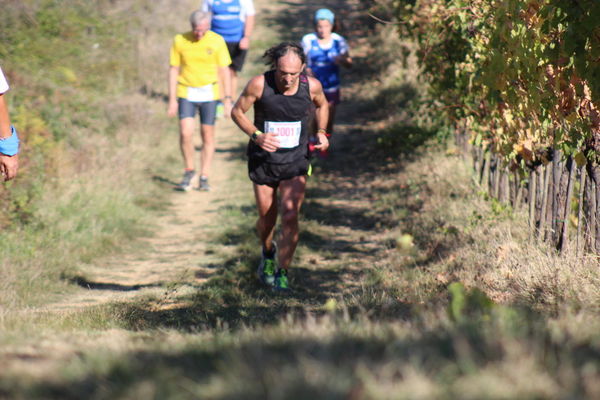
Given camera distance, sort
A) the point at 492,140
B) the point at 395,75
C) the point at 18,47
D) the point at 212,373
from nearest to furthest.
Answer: the point at 212,373 < the point at 492,140 < the point at 18,47 < the point at 395,75

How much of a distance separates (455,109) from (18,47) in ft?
20.5

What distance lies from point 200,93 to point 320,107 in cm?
327

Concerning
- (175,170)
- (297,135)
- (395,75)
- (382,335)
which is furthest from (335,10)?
(382,335)

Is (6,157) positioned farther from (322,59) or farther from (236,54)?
(236,54)

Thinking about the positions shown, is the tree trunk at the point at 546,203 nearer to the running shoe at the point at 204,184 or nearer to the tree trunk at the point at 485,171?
the tree trunk at the point at 485,171

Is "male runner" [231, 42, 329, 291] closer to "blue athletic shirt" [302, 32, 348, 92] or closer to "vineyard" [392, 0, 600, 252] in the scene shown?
"vineyard" [392, 0, 600, 252]

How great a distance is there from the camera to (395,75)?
14.0 metres

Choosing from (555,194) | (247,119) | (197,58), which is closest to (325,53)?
(197,58)

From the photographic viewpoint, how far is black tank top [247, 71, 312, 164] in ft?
18.9

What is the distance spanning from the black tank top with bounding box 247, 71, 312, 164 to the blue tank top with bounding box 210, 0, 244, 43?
569cm

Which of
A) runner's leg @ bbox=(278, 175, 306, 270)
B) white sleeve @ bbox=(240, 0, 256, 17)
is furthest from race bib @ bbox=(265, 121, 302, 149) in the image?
white sleeve @ bbox=(240, 0, 256, 17)

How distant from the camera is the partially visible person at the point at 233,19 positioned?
1110cm

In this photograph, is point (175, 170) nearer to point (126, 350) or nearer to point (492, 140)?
point (492, 140)

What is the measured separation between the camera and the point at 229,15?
1123 cm
